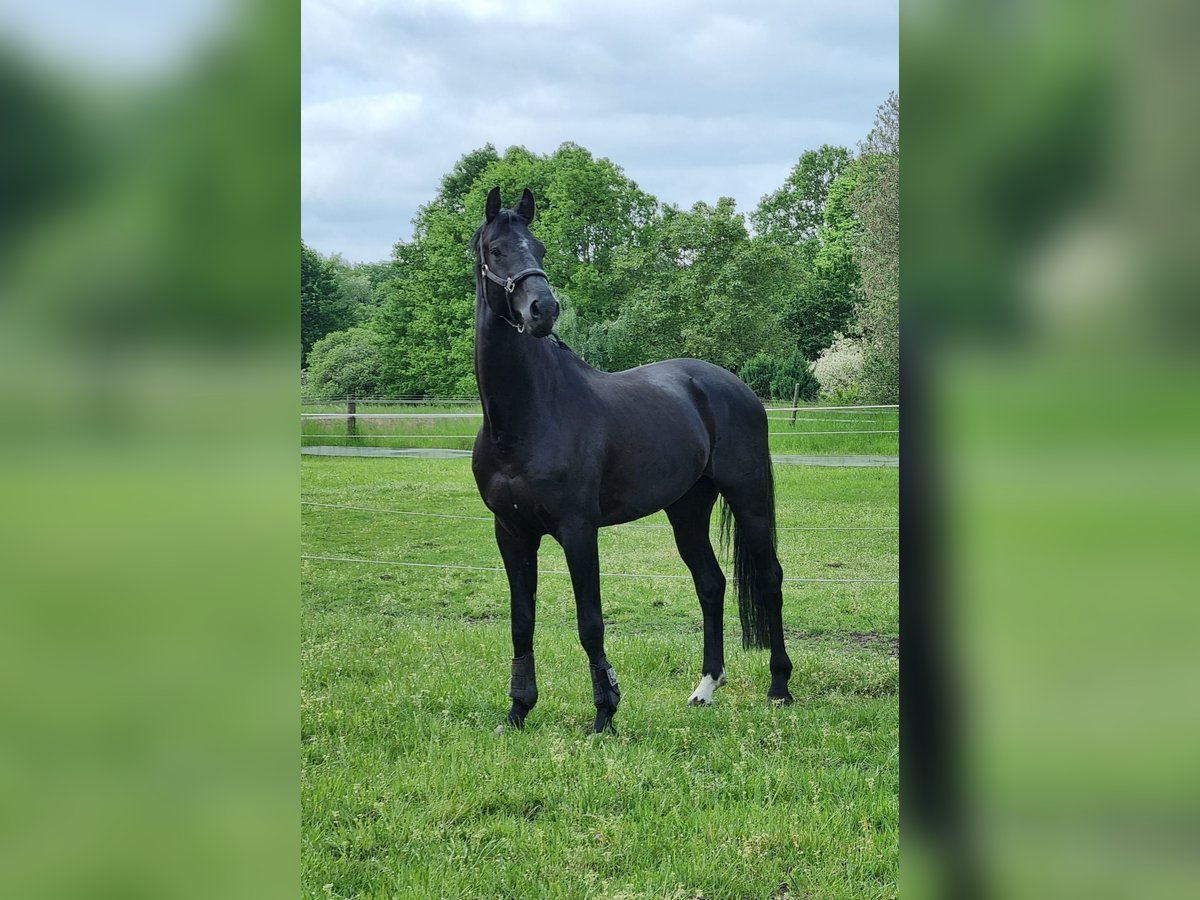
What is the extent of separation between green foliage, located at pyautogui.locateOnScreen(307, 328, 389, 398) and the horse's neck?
10.9 metres

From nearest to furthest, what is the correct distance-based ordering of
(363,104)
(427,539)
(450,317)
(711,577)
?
(711,577) < (427,539) < (450,317) < (363,104)

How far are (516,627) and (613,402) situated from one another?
1.18 m

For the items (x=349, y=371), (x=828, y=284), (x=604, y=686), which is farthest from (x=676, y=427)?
(x=349, y=371)

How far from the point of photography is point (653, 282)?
10.5 m

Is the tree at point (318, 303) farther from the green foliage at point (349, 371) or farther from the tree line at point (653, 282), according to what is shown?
the green foliage at point (349, 371)

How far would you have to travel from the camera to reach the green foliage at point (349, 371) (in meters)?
15.0

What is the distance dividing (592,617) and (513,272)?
62.9 inches

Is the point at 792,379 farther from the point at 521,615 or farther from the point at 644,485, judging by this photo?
the point at 521,615

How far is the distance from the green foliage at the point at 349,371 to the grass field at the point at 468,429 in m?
1.43

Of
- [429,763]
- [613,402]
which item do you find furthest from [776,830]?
[613,402]

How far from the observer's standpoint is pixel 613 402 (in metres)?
4.75
